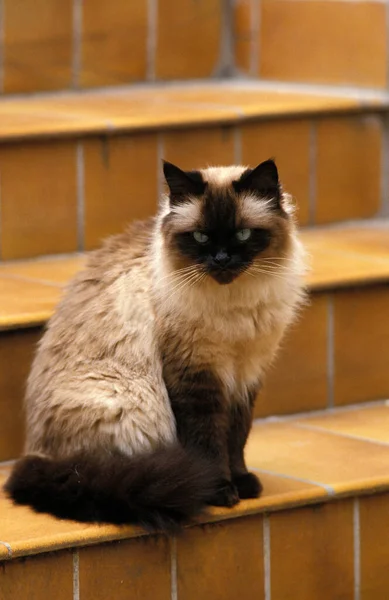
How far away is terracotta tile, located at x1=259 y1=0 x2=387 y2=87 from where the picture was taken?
3.75 metres

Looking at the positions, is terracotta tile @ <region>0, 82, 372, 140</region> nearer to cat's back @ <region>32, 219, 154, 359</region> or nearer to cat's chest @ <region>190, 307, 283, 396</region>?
cat's back @ <region>32, 219, 154, 359</region>

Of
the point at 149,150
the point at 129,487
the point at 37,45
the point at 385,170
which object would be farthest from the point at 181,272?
the point at 37,45

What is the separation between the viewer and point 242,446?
2600 mm

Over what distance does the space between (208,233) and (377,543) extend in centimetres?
74

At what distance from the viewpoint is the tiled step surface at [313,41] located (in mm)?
3753

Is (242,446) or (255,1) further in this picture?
(255,1)

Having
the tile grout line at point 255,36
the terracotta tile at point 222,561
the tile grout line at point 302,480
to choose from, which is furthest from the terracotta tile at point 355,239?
the terracotta tile at point 222,561

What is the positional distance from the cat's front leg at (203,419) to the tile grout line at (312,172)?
48.6 inches

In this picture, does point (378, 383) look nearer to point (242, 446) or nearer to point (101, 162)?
point (242, 446)

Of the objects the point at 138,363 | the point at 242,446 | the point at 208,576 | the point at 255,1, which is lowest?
the point at 208,576

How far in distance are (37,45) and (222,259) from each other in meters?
1.64

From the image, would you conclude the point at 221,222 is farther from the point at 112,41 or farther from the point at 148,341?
the point at 112,41

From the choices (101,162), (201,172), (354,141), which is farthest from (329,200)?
(201,172)

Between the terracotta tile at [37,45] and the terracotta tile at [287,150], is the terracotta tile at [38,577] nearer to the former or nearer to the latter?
the terracotta tile at [287,150]
